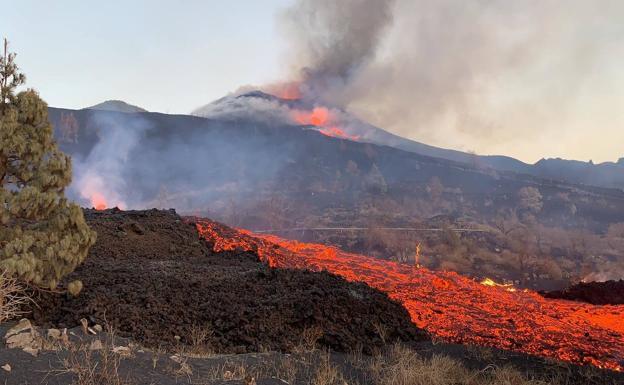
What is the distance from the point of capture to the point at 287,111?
460 ft

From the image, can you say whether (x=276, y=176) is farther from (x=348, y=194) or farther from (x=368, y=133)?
(x=368, y=133)

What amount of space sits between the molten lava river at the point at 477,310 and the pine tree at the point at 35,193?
386 inches

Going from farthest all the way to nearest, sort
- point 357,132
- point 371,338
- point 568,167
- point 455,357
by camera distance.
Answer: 1. point 568,167
2. point 357,132
3. point 371,338
4. point 455,357

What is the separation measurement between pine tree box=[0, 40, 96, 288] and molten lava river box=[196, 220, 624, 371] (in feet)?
32.2

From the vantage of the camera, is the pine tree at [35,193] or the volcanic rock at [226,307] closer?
the pine tree at [35,193]

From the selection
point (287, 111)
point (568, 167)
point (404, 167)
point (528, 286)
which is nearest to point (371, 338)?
point (528, 286)

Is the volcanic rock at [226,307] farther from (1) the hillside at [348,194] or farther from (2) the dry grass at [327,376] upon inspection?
(1) the hillside at [348,194]

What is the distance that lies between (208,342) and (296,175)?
83.2 meters

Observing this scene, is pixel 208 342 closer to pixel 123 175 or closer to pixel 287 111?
pixel 123 175

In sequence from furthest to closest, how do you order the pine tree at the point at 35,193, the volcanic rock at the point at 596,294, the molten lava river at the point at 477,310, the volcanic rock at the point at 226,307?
1. the volcanic rock at the point at 596,294
2. the molten lava river at the point at 477,310
3. the volcanic rock at the point at 226,307
4. the pine tree at the point at 35,193

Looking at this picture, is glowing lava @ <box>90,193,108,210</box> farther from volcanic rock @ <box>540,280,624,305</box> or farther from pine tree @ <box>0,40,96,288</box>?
pine tree @ <box>0,40,96,288</box>

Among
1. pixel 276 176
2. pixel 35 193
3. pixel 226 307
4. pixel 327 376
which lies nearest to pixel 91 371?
pixel 327 376

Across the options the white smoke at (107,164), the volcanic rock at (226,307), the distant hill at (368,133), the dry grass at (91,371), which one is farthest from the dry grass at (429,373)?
the distant hill at (368,133)

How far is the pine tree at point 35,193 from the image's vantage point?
865cm
